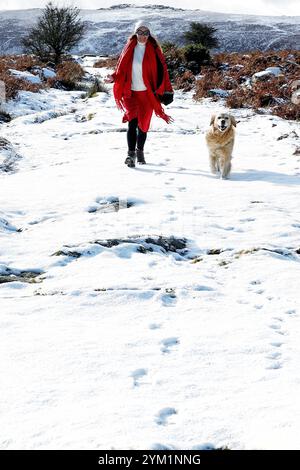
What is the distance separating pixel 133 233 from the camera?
4.47 meters

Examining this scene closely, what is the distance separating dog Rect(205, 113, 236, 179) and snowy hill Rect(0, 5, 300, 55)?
4435 centimetres

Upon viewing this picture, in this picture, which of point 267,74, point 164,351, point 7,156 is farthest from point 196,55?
point 164,351

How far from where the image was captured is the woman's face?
21.4ft

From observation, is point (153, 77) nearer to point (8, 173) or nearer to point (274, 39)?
point (8, 173)

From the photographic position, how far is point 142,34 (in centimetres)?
657

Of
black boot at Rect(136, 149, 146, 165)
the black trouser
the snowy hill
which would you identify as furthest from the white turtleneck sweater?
the snowy hill

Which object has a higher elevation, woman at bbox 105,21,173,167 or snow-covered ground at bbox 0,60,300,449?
woman at bbox 105,21,173,167

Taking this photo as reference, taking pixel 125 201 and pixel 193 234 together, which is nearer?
pixel 193 234

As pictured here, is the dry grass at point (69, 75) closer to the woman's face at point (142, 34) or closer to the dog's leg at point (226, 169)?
the woman's face at point (142, 34)

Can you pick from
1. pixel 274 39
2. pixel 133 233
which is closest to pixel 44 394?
pixel 133 233

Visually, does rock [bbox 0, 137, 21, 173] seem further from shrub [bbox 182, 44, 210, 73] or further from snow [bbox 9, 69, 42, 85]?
shrub [bbox 182, 44, 210, 73]

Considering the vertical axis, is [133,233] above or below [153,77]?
below

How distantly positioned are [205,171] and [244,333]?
14.7 ft
